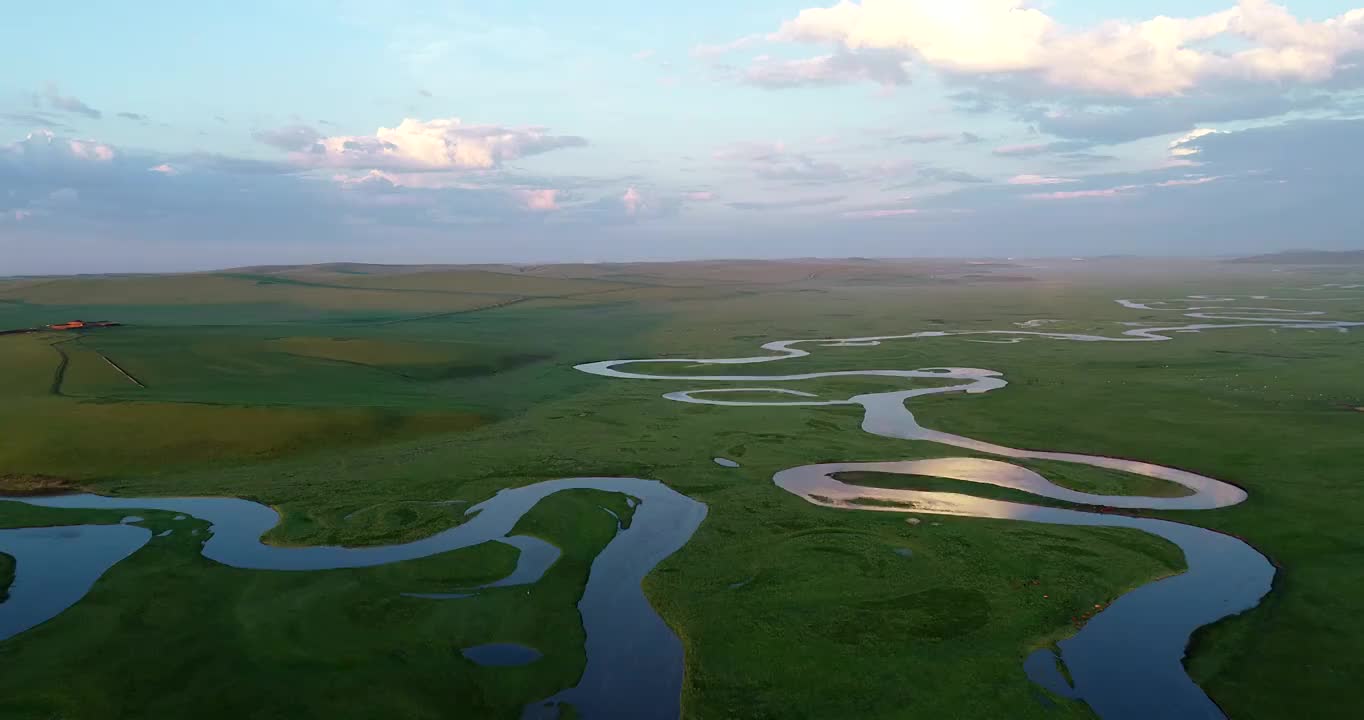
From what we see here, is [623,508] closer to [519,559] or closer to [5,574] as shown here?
[519,559]

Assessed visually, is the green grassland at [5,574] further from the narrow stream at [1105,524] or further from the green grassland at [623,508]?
the narrow stream at [1105,524]

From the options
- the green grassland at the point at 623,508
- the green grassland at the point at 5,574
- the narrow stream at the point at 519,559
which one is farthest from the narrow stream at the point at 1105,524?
the green grassland at the point at 5,574

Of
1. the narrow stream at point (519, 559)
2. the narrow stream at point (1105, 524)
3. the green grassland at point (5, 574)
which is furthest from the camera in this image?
the green grassland at point (5, 574)

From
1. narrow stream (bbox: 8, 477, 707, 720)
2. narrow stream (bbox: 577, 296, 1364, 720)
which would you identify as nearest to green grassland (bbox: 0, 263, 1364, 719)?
narrow stream (bbox: 8, 477, 707, 720)

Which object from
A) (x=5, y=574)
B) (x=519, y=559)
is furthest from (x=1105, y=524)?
(x=5, y=574)

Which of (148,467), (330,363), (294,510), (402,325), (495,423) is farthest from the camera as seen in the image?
(402,325)

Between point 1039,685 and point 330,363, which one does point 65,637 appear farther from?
point 330,363

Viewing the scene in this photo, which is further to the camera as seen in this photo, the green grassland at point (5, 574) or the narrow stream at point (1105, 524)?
the green grassland at point (5, 574)

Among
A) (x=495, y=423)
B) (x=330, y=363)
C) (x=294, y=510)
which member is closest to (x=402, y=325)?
(x=330, y=363)
